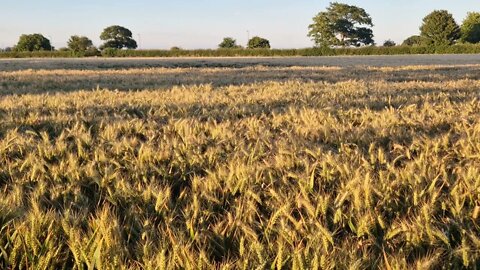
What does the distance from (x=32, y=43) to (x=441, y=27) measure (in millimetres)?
91116

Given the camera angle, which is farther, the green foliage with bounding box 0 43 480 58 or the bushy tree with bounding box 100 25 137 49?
the bushy tree with bounding box 100 25 137 49

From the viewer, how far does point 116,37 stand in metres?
109

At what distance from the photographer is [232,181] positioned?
8.26ft

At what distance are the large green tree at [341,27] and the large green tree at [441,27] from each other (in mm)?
13921

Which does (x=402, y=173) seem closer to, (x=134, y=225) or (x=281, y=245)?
(x=281, y=245)

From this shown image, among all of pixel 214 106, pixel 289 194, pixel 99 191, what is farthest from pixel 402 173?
pixel 214 106

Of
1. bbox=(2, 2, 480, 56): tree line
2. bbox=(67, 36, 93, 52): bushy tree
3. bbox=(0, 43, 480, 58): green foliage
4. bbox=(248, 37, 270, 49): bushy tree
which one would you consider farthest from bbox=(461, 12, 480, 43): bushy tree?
bbox=(67, 36, 93, 52): bushy tree

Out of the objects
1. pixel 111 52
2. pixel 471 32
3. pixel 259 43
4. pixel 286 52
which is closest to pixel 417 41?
pixel 471 32

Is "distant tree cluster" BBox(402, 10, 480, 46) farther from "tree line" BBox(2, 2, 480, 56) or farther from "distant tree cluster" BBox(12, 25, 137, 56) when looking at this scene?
"distant tree cluster" BBox(12, 25, 137, 56)

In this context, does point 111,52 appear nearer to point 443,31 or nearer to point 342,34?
point 342,34

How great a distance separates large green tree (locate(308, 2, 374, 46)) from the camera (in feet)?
325

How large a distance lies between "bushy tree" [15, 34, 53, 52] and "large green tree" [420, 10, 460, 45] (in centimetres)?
8670

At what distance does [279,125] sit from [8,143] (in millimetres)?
2541

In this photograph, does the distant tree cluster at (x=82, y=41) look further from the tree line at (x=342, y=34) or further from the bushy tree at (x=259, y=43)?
the bushy tree at (x=259, y=43)
